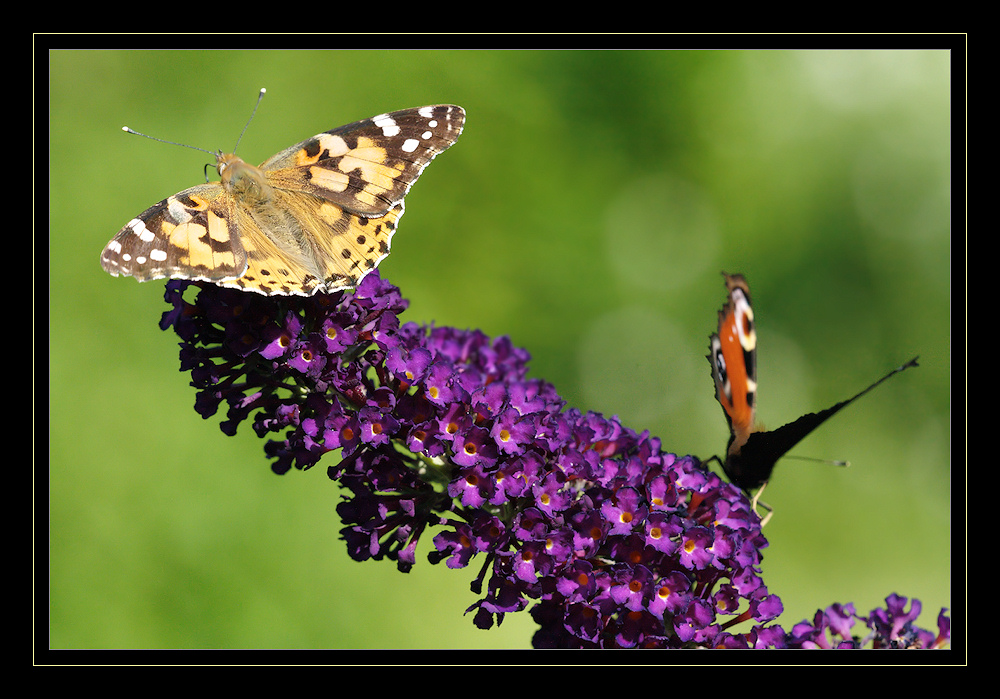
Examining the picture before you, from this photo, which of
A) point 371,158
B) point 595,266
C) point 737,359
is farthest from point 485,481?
point 595,266

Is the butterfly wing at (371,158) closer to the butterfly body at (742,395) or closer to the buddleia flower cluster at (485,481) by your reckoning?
the buddleia flower cluster at (485,481)

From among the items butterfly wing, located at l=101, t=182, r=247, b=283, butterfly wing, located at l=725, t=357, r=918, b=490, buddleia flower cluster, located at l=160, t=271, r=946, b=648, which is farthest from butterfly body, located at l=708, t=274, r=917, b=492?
butterfly wing, located at l=101, t=182, r=247, b=283

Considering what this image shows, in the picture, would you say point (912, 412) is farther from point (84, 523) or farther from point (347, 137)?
point (84, 523)

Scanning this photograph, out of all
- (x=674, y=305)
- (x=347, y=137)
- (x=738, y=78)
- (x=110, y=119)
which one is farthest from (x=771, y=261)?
(x=110, y=119)

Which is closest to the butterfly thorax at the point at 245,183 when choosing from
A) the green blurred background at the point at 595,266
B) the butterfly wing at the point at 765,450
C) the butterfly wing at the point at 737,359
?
the butterfly wing at the point at 737,359

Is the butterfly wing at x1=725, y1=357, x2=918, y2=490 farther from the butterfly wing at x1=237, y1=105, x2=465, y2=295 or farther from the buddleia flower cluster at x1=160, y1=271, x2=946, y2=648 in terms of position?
the butterfly wing at x1=237, y1=105, x2=465, y2=295

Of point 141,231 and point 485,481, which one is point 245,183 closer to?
point 141,231
